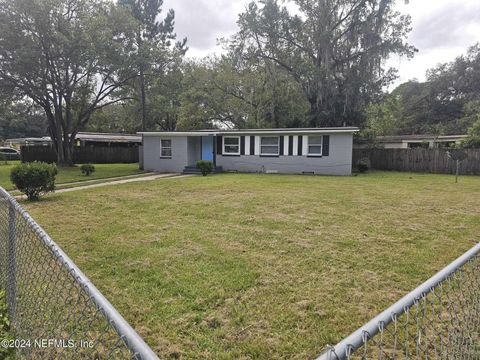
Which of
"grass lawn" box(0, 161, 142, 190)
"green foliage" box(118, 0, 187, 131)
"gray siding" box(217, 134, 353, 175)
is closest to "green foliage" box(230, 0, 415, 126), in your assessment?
"gray siding" box(217, 134, 353, 175)

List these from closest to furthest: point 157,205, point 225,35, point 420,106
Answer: point 157,205 < point 225,35 < point 420,106

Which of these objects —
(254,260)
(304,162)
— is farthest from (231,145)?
(254,260)

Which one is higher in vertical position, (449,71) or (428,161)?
(449,71)

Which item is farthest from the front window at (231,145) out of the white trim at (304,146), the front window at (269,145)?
the white trim at (304,146)

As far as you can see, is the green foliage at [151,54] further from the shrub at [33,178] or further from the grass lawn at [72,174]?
the shrub at [33,178]

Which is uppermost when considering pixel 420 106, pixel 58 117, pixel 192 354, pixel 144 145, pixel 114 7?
pixel 114 7

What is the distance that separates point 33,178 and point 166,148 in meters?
10.7

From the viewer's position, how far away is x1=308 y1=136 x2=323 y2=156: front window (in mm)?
16109

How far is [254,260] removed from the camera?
4.01m

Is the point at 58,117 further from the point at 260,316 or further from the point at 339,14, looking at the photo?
the point at 260,316

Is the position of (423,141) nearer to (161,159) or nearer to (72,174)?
(161,159)

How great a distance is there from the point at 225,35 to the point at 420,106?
23.7m

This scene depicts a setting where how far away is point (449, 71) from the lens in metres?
30.8

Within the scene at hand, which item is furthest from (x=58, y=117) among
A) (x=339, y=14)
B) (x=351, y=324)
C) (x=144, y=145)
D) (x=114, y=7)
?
→ (x=351, y=324)
